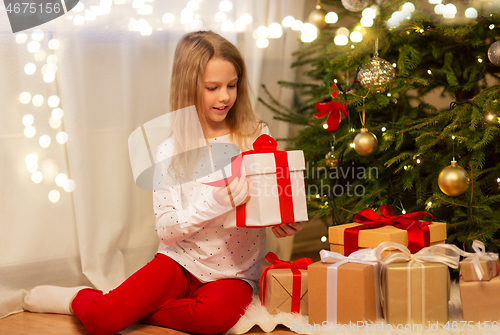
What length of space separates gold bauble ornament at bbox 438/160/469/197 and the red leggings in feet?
2.23

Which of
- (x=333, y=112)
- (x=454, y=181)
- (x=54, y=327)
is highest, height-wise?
(x=333, y=112)

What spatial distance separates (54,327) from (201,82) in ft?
2.83

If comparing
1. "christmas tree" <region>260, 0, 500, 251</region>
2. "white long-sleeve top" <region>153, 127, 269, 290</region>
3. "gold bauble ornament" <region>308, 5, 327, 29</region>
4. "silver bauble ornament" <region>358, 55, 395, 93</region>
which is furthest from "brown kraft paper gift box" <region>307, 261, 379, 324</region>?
"gold bauble ornament" <region>308, 5, 327, 29</region>

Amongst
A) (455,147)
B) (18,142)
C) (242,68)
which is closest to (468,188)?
(455,147)

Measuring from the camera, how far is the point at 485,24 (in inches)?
58.1

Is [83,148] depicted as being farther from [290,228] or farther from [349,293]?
[349,293]

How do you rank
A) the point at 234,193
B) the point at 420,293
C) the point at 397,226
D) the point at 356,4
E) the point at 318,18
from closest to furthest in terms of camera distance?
1. the point at 420,293
2. the point at 234,193
3. the point at 397,226
4. the point at 356,4
5. the point at 318,18

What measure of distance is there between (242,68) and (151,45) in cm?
46

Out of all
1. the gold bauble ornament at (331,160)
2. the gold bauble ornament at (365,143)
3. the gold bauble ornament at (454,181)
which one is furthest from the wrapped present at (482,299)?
the gold bauble ornament at (331,160)

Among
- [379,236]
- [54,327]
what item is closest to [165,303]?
[54,327]

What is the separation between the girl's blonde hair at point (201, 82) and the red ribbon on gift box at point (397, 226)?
17.7 inches

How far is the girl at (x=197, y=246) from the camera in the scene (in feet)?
4.06

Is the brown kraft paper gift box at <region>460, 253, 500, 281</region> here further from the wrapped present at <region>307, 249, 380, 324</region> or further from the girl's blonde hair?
the girl's blonde hair

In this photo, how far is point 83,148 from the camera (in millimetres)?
1624
